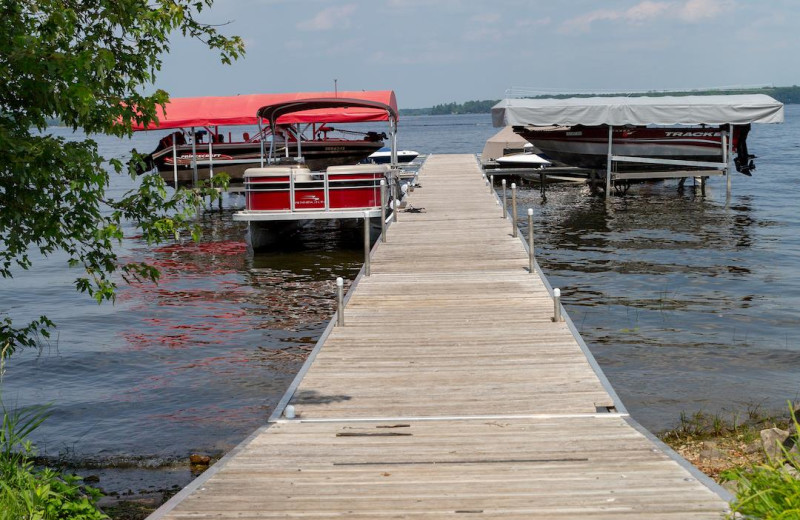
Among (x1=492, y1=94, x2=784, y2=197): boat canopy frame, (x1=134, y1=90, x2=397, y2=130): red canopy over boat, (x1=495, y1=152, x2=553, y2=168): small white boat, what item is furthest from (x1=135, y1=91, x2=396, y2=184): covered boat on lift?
(x1=495, y1=152, x2=553, y2=168): small white boat

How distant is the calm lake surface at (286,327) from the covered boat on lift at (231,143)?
14.8 ft

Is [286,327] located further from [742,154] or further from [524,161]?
[524,161]

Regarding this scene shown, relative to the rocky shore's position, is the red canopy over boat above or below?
above

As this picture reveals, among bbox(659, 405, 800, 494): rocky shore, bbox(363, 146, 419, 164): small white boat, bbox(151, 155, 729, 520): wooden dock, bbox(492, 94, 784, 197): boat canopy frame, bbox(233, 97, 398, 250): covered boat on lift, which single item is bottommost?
bbox(659, 405, 800, 494): rocky shore

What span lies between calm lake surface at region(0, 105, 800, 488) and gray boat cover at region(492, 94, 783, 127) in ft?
13.1

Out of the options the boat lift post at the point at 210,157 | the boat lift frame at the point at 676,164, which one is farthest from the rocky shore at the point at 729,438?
the boat lift post at the point at 210,157

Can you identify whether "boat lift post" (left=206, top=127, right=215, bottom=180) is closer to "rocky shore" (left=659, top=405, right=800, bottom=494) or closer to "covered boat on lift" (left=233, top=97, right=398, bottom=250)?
"covered boat on lift" (left=233, top=97, right=398, bottom=250)

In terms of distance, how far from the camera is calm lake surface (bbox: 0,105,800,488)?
1055cm

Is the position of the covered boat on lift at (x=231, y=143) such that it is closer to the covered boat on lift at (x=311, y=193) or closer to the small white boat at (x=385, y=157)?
the small white boat at (x=385, y=157)

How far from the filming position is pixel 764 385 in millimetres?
11203

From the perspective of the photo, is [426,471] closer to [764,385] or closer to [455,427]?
[455,427]

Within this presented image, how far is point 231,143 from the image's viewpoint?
3197cm

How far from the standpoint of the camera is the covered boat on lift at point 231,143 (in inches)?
1152

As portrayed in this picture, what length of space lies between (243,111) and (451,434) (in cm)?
2433
